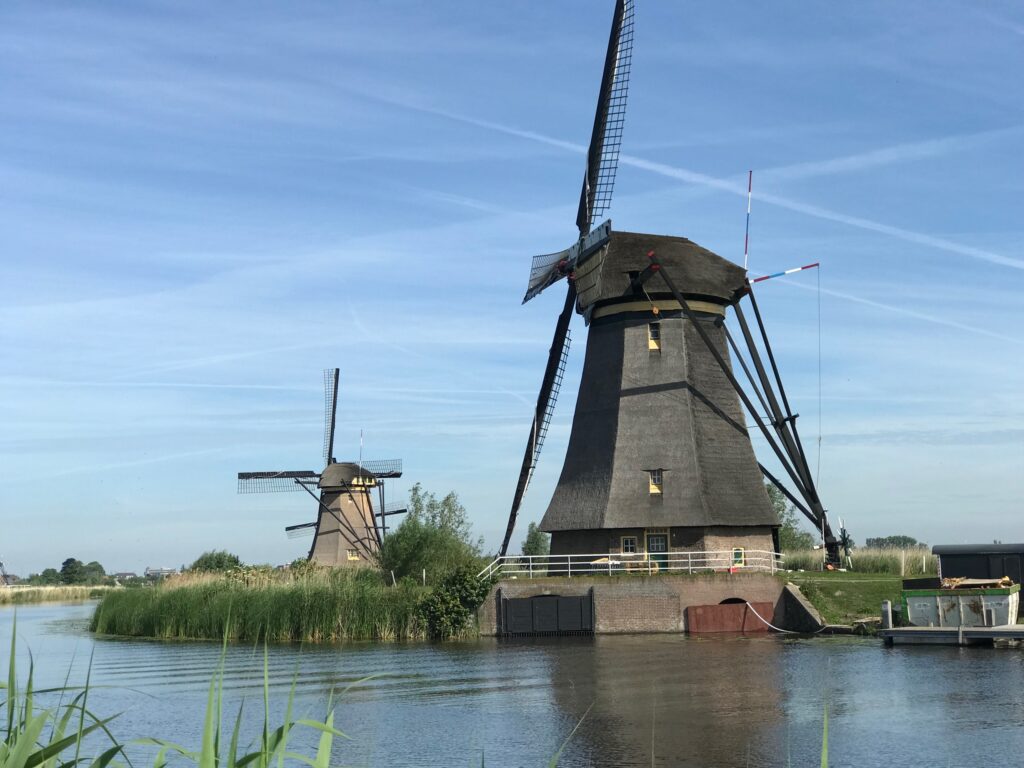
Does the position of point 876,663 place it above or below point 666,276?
below

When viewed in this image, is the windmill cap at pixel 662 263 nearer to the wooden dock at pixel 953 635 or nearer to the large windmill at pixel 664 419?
the large windmill at pixel 664 419

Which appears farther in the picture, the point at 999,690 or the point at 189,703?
the point at 189,703

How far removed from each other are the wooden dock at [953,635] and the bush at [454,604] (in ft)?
33.1

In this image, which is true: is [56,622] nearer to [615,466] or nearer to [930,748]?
[615,466]

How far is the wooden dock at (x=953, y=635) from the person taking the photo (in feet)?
72.5

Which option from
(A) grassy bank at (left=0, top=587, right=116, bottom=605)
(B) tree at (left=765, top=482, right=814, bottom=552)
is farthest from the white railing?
(A) grassy bank at (left=0, top=587, right=116, bottom=605)

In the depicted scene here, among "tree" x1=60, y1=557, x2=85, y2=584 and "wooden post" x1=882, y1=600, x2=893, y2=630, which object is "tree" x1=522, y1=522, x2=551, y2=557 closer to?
"wooden post" x1=882, y1=600, x2=893, y2=630

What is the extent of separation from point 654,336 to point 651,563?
6364 mm

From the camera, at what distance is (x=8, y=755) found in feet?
12.1

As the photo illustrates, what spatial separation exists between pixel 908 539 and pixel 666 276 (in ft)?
220

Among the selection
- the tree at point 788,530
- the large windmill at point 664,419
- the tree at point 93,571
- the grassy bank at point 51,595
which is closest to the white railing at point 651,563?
the large windmill at point 664,419

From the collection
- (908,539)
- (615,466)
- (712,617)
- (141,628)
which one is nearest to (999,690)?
(712,617)

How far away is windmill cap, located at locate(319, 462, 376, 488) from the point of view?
50.9m

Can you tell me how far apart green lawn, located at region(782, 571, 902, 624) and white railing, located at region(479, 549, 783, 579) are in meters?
0.97
